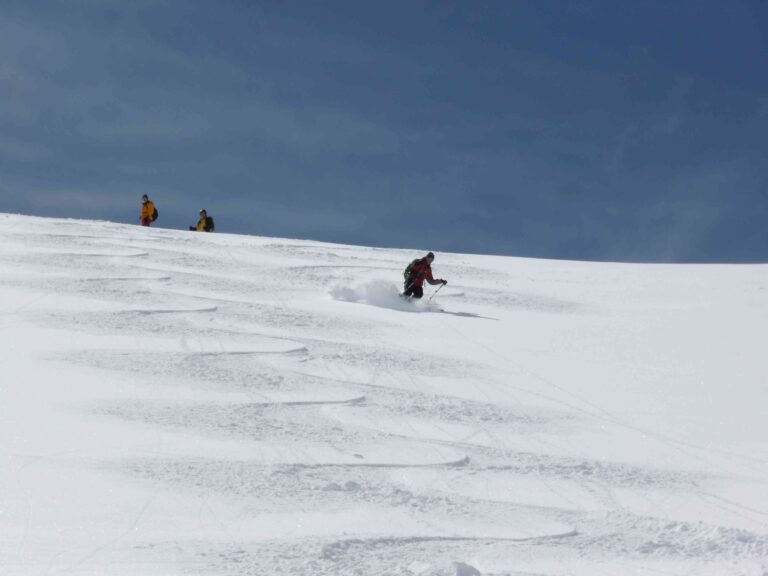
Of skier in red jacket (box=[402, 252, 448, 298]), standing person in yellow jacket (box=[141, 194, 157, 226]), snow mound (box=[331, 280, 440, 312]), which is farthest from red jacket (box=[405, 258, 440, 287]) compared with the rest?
standing person in yellow jacket (box=[141, 194, 157, 226])

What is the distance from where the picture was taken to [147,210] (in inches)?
888

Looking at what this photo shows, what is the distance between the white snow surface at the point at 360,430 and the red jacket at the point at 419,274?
330 mm

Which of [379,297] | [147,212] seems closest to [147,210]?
[147,212]

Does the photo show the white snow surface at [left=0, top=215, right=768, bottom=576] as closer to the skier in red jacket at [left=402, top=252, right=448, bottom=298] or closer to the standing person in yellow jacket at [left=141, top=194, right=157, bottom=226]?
the skier in red jacket at [left=402, top=252, right=448, bottom=298]

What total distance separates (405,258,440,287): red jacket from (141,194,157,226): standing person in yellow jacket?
9673 millimetres

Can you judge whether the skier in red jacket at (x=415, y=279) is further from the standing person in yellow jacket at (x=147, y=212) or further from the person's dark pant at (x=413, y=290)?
the standing person in yellow jacket at (x=147, y=212)

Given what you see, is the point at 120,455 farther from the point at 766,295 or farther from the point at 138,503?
the point at 766,295

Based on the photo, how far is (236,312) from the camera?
1209cm

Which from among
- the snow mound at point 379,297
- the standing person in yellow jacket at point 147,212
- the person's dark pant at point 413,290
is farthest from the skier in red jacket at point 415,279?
the standing person in yellow jacket at point 147,212

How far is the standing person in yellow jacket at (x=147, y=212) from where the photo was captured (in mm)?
22484

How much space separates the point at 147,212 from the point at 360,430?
15905 millimetres

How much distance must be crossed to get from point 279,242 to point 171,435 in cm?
1265

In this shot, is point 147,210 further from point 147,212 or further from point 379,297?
point 379,297

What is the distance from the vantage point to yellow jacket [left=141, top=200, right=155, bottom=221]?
2252 centimetres
